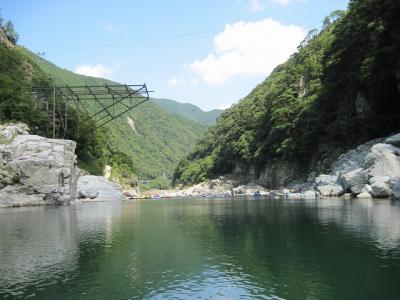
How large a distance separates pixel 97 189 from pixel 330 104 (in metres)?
46.4

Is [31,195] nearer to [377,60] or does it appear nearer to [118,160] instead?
[377,60]

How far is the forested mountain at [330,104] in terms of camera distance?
66.2 metres

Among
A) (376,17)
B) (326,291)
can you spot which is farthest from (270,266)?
(376,17)

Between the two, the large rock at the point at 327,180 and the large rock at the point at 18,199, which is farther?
the large rock at the point at 327,180

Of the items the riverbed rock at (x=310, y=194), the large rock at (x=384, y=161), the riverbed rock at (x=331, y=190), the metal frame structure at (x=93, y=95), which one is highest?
the metal frame structure at (x=93, y=95)

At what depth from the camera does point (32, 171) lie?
182 ft

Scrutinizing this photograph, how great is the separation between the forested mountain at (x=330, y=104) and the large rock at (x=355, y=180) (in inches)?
483

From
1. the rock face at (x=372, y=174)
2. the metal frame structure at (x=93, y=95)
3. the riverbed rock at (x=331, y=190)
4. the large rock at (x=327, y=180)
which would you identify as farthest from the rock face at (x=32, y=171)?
the large rock at (x=327, y=180)

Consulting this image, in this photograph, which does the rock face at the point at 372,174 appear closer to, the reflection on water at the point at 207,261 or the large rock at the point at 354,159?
the large rock at the point at 354,159

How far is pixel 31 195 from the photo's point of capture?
2194 inches

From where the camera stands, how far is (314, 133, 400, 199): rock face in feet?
166

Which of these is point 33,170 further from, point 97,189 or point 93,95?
point 97,189

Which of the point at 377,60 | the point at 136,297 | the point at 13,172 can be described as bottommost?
the point at 136,297

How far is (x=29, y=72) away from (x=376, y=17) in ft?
231
